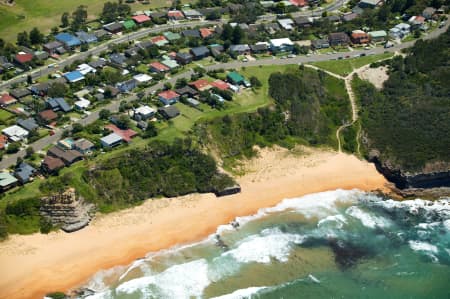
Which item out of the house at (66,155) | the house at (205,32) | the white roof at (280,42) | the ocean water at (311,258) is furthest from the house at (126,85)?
the ocean water at (311,258)

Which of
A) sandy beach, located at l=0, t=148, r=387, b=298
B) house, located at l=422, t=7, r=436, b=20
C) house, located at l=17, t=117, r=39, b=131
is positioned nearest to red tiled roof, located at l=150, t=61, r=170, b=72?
house, located at l=17, t=117, r=39, b=131

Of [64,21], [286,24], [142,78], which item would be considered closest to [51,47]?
[64,21]

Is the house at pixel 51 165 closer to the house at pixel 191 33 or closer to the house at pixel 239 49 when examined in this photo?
the house at pixel 239 49

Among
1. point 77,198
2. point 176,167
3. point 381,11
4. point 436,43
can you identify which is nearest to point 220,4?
point 381,11

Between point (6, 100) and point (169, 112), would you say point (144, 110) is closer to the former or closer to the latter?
point (169, 112)

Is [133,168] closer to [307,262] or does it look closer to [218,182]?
[218,182]
